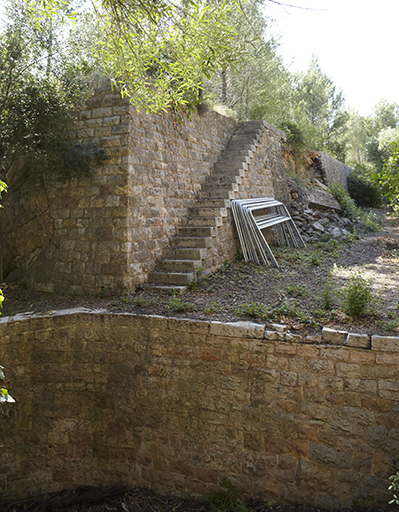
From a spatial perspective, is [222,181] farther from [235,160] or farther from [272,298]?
[272,298]

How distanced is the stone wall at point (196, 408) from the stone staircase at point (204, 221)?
1.38m

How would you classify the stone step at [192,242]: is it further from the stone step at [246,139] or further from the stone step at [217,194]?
the stone step at [246,139]

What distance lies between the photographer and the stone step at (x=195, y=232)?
6.79 metres

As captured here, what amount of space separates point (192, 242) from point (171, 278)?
0.94 meters

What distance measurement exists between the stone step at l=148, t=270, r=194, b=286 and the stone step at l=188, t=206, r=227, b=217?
1625mm

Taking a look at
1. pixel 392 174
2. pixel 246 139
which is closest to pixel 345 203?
pixel 392 174

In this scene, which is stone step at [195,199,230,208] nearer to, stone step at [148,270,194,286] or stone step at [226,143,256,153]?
stone step at [148,270,194,286]

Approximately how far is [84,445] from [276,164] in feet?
29.1

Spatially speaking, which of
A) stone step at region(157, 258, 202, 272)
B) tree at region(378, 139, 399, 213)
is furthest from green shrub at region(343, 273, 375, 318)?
tree at region(378, 139, 399, 213)

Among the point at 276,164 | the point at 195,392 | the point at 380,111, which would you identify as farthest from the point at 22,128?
the point at 380,111

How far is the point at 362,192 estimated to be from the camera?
1875 centimetres

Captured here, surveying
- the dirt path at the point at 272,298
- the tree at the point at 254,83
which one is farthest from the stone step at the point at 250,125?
the dirt path at the point at 272,298

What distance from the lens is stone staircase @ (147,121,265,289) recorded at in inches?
237

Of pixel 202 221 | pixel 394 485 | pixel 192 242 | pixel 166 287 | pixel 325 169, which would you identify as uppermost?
pixel 325 169
